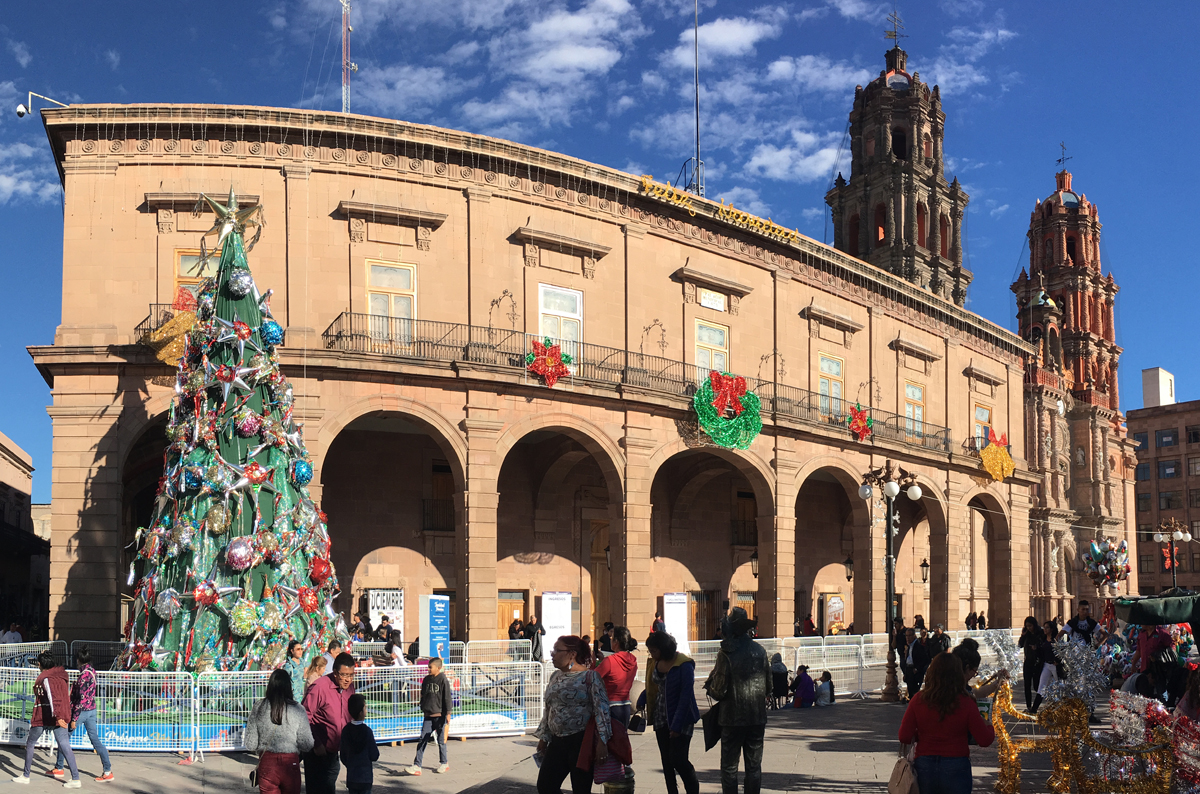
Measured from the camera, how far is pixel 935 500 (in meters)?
37.5

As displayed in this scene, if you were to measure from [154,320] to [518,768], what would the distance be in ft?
46.5

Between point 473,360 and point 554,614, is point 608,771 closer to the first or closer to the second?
point 554,614

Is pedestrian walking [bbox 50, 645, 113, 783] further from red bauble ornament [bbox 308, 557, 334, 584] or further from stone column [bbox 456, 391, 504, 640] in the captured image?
stone column [bbox 456, 391, 504, 640]

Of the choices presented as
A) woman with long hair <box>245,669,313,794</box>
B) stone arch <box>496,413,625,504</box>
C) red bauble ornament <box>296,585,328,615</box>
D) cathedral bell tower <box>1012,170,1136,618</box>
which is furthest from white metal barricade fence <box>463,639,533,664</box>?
cathedral bell tower <box>1012,170,1136,618</box>

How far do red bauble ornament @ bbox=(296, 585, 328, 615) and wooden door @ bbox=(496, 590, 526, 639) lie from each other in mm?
11230

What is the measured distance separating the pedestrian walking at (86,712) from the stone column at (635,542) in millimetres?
14744

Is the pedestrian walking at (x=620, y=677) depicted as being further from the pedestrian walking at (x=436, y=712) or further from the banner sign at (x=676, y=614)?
the banner sign at (x=676, y=614)

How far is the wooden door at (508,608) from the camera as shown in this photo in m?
27.0

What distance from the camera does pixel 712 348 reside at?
99.5 feet

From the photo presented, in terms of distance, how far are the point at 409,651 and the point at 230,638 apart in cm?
855

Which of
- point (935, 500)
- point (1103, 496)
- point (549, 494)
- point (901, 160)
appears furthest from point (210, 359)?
point (1103, 496)

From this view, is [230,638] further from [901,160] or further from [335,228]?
[901,160]

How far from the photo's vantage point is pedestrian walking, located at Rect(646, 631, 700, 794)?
939 centimetres

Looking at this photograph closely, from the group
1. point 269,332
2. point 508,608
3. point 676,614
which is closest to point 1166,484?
point 676,614
